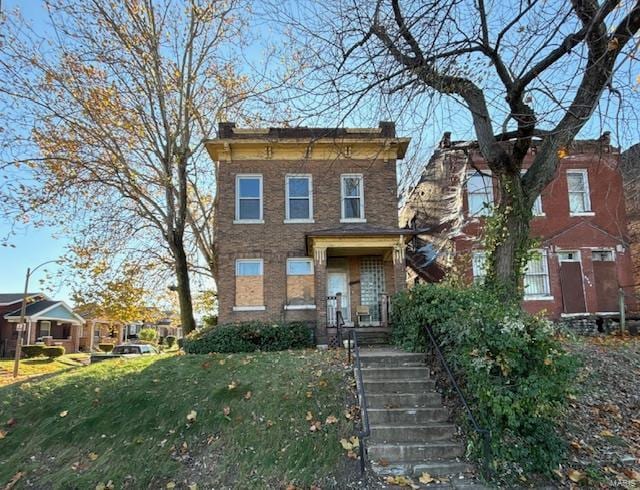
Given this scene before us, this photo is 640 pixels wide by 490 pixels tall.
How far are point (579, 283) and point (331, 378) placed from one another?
13.2m

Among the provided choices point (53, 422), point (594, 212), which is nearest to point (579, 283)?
Answer: point (594, 212)

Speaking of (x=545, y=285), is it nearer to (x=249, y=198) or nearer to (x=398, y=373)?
(x=398, y=373)

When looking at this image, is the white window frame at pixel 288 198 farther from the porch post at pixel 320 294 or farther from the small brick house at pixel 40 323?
the small brick house at pixel 40 323

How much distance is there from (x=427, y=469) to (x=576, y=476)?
192 cm

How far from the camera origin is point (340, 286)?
52.4 feet

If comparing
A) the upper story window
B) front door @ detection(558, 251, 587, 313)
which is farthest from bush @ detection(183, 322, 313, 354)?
front door @ detection(558, 251, 587, 313)

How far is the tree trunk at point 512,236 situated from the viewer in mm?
8383

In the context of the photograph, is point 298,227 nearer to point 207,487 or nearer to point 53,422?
point 53,422

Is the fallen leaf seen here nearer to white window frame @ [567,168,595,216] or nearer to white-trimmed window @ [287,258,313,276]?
white-trimmed window @ [287,258,313,276]

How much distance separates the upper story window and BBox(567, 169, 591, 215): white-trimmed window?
10591 mm

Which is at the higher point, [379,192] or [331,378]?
[379,192]

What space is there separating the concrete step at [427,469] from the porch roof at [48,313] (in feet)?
116

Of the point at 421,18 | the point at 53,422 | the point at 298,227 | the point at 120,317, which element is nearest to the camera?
the point at 421,18

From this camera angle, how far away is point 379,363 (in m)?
8.85
